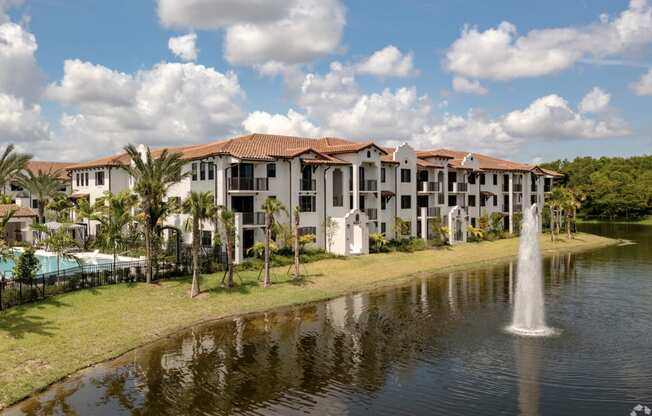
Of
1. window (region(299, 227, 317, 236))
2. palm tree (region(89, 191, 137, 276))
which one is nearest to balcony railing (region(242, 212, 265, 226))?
window (region(299, 227, 317, 236))

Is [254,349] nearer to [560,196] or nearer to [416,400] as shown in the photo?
[416,400]

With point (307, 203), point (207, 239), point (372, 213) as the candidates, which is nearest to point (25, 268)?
point (207, 239)

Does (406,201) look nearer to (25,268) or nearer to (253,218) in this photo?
(253,218)

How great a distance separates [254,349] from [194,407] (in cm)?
686

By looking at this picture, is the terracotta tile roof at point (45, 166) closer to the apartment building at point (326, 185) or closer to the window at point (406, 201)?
the apartment building at point (326, 185)

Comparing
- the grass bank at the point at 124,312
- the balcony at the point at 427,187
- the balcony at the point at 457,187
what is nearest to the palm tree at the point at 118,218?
the grass bank at the point at 124,312

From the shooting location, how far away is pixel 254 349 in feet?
87.2

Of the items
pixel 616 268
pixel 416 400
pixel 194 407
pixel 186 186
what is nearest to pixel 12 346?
pixel 194 407

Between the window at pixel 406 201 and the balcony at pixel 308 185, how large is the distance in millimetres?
14111

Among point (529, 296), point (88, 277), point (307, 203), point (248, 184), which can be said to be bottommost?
point (529, 296)

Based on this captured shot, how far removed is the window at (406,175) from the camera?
6395 centimetres

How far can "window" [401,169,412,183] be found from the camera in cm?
6395

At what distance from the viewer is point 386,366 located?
24.0m

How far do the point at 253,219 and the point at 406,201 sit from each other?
22371 mm
